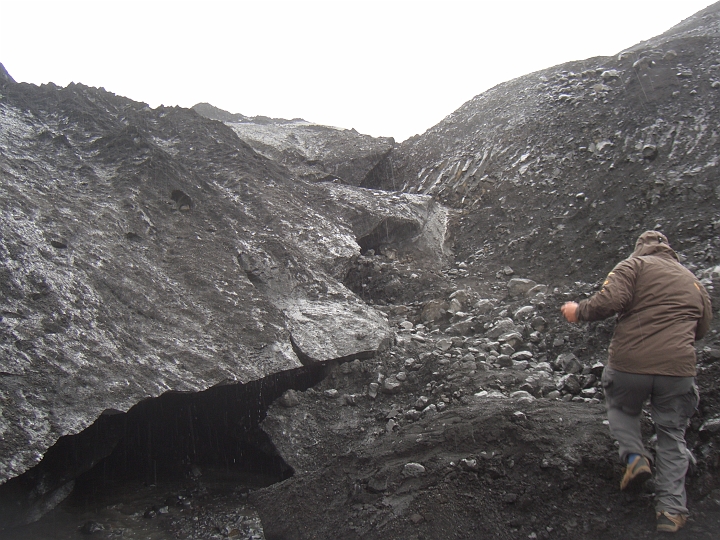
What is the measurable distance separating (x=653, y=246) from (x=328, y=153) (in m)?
7.76

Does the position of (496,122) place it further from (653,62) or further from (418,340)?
(418,340)

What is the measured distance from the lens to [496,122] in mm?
9148

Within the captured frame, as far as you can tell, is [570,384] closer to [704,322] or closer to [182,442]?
[704,322]

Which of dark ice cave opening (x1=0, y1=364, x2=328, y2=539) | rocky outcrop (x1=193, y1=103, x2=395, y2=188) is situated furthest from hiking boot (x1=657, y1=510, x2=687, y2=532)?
rocky outcrop (x1=193, y1=103, x2=395, y2=188)

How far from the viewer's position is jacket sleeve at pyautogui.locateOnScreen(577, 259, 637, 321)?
2707 millimetres

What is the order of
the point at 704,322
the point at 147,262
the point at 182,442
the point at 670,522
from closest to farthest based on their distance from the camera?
the point at 670,522 < the point at 704,322 < the point at 182,442 < the point at 147,262

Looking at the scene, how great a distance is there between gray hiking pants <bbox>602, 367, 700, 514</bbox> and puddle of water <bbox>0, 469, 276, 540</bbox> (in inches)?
90.0

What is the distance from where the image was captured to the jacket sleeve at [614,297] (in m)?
2.71

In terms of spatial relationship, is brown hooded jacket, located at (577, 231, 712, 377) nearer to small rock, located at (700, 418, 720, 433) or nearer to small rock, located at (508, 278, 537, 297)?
small rock, located at (700, 418, 720, 433)

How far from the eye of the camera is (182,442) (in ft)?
14.7

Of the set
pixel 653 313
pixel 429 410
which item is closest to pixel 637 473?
pixel 653 313

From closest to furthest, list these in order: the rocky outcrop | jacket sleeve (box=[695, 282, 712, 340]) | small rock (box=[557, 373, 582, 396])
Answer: jacket sleeve (box=[695, 282, 712, 340]) → small rock (box=[557, 373, 582, 396]) → the rocky outcrop

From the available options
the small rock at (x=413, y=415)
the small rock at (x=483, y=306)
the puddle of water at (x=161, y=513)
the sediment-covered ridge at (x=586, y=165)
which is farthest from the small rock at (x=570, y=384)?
the puddle of water at (x=161, y=513)

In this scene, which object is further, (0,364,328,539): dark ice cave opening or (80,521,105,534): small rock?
(0,364,328,539): dark ice cave opening
